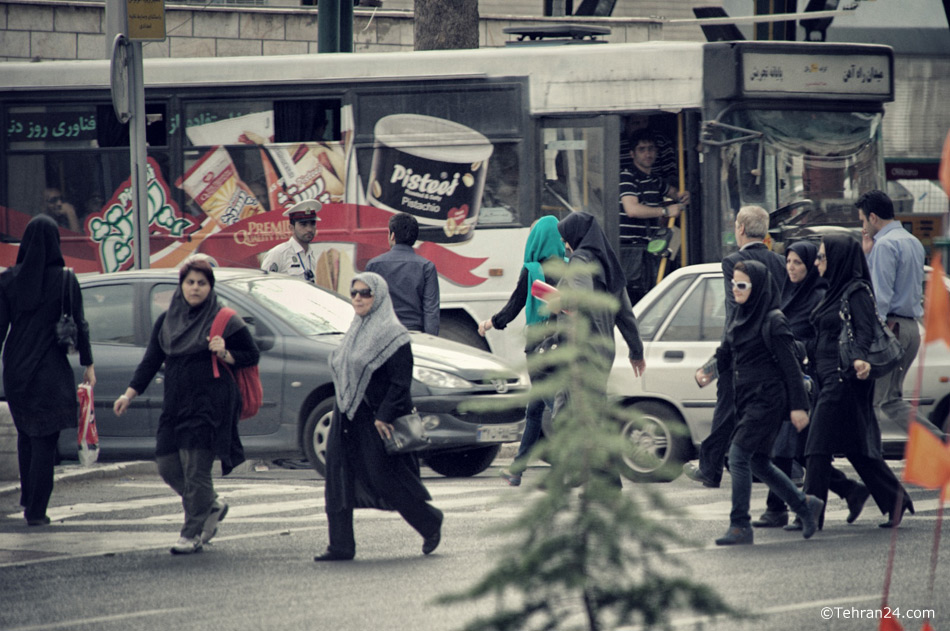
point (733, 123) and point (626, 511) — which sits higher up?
point (733, 123)

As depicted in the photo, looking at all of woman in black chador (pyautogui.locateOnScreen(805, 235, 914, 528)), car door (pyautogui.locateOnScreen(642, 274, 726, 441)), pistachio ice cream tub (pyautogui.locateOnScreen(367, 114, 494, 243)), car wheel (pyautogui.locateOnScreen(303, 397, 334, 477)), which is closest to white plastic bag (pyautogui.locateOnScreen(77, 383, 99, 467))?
car wheel (pyautogui.locateOnScreen(303, 397, 334, 477))

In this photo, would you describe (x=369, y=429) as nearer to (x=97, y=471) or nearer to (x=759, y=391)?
(x=759, y=391)

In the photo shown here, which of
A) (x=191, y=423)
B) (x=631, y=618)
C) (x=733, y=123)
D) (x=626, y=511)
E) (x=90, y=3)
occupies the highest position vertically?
(x=90, y=3)

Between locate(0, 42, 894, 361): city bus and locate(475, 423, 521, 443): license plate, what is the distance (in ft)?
8.46

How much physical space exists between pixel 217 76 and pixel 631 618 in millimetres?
10979

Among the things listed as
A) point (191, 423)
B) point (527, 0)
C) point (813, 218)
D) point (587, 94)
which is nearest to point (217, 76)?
point (587, 94)

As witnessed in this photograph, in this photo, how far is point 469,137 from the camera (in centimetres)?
1277

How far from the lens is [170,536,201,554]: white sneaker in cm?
748

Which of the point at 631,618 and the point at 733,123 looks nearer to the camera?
the point at 631,618

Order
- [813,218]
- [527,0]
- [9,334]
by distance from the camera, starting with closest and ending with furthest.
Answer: [9,334], [813,218], [527,0]

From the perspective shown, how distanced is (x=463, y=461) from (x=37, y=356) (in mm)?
3380

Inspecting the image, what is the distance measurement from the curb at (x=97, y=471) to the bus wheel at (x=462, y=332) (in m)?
2.83

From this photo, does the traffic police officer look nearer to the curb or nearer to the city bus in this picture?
the city bus

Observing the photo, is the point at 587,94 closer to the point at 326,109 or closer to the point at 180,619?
the point at 326,109
